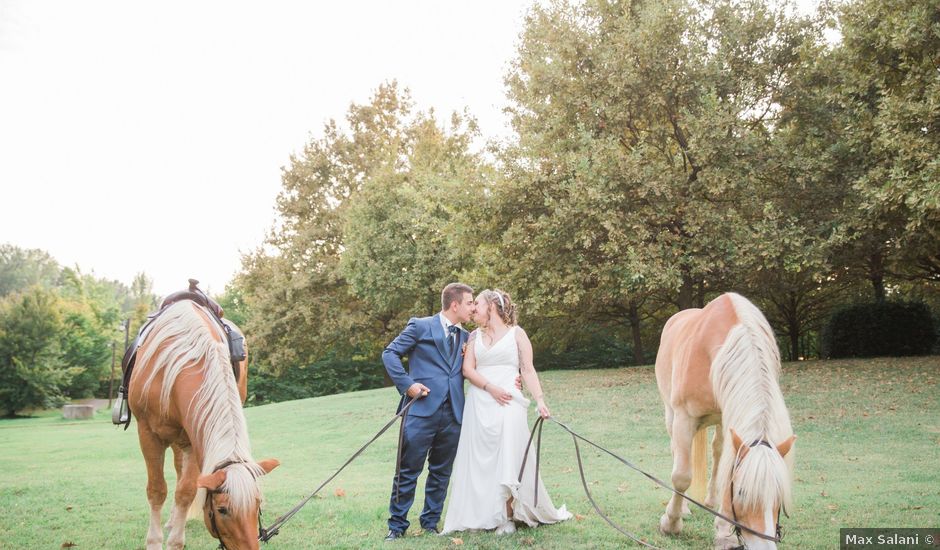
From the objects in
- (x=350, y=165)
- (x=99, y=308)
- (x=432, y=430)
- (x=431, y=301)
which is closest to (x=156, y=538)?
(x=432, y=430)

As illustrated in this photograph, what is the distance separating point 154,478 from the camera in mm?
5488

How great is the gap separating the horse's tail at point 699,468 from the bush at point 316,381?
27793 mm

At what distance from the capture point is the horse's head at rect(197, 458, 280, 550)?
4.07 metres

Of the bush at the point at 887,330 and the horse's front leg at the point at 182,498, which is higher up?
the bush at the point at 887,330

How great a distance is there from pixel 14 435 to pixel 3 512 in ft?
48.8

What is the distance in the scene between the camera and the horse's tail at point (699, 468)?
6.28m

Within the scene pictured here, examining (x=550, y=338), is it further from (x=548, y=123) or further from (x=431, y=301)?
(x=548, y=123)

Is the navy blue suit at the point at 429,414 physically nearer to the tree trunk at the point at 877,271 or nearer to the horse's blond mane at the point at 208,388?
the horse's blond mane at the point at 208,388

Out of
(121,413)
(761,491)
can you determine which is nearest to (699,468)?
(761,491)

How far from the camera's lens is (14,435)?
64.5 feet

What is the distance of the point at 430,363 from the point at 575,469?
4.82 meters

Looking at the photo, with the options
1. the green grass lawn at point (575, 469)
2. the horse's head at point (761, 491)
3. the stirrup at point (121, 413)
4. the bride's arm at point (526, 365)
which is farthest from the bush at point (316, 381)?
the horse's head at point (761, 491)

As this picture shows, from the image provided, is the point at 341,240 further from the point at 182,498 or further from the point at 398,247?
the point at 182,498

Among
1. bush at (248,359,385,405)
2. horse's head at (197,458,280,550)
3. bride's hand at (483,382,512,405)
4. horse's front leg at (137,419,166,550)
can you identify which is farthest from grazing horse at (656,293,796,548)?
bush at (248,359,385,405)
